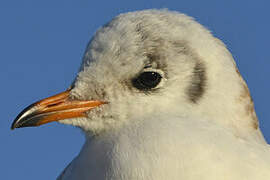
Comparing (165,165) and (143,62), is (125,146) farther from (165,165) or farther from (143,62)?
(143,62)

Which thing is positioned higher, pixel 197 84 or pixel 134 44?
pixel 134 44

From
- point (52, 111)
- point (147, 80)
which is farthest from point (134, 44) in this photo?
point (52, 111)

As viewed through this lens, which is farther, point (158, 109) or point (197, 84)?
point (197, 84)

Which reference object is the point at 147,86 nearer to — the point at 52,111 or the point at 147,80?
the point at 147,80

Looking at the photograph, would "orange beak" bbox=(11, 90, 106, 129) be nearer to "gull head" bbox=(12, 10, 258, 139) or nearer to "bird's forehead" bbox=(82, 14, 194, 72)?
"gull head" bbox=(12, 10, 258, 139)

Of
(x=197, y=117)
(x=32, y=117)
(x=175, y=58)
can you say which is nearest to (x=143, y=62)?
(x=175, y=58)

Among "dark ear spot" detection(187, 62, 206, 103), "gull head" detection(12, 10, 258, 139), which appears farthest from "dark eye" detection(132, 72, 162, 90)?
"dark ear spot" detection(187, 62, 206, 103)

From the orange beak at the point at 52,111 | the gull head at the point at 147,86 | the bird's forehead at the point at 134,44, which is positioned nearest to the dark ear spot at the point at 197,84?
the gull head at the point at 147,86
